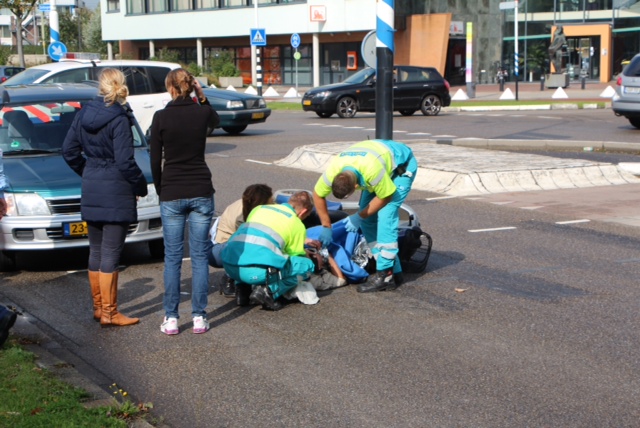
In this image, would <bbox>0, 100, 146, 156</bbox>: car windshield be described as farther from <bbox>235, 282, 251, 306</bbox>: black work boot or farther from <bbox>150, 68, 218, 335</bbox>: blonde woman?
<bbox>150, 68, 218, 335</bbox>: blonde woman

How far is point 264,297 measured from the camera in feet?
24.9

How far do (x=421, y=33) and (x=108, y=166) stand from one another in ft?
160

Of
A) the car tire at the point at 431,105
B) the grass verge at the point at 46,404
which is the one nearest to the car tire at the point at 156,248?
the grass verge at the point at 46,404

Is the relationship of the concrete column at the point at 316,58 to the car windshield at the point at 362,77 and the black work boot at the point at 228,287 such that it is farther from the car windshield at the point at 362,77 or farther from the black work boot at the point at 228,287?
the black work boot at the point at 228,287

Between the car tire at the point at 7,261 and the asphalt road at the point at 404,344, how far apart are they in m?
0.14

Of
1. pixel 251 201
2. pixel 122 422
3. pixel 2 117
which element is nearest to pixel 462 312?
pixel 251 201

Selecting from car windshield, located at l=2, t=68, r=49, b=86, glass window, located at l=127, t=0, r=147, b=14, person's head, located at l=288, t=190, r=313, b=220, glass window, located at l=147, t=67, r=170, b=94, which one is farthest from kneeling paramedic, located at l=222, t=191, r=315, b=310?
glass window, located at l=127, t=0, r=147, b=14

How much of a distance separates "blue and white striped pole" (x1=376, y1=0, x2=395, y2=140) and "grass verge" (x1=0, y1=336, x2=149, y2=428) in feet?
28.5

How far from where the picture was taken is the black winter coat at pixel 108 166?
275 inches

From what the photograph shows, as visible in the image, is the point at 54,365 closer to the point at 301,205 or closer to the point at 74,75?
the point at 301,205

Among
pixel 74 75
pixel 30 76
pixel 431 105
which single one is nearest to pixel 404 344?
pixel 74 75

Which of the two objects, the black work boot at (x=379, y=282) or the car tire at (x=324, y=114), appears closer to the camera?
the black work boot at (x=379, y=282)

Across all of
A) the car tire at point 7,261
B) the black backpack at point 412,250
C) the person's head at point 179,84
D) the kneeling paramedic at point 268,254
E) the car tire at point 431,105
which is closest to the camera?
the person's head at point 179,84

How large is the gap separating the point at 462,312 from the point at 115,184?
2.87 metres
